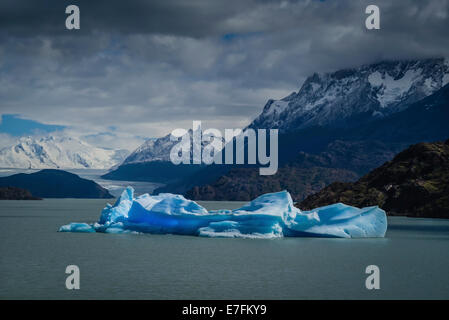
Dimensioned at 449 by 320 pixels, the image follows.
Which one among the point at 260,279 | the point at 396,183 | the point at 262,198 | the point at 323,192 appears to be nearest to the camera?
the point at 260,279

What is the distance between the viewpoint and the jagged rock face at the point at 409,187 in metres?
125

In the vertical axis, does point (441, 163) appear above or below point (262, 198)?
above

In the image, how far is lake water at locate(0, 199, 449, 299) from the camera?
28.4m

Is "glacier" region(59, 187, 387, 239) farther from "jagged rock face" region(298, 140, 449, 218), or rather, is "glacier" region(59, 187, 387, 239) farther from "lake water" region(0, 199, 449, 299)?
"jagged rock face" region(298, 140, 449, 218)

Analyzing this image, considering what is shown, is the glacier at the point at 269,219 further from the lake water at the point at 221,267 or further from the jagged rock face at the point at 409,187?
the jagged rock face at the point at 409,187

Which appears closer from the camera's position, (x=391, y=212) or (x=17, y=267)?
(x=17, y=267)

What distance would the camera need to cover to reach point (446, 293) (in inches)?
1111

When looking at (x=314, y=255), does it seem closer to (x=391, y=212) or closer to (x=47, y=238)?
(x=47, y=238)

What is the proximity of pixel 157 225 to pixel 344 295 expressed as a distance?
1387 inches

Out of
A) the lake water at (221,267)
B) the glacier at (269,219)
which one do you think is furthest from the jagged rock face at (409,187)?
the lake water at (221,267)

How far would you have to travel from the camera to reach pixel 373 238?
58.0 metres
